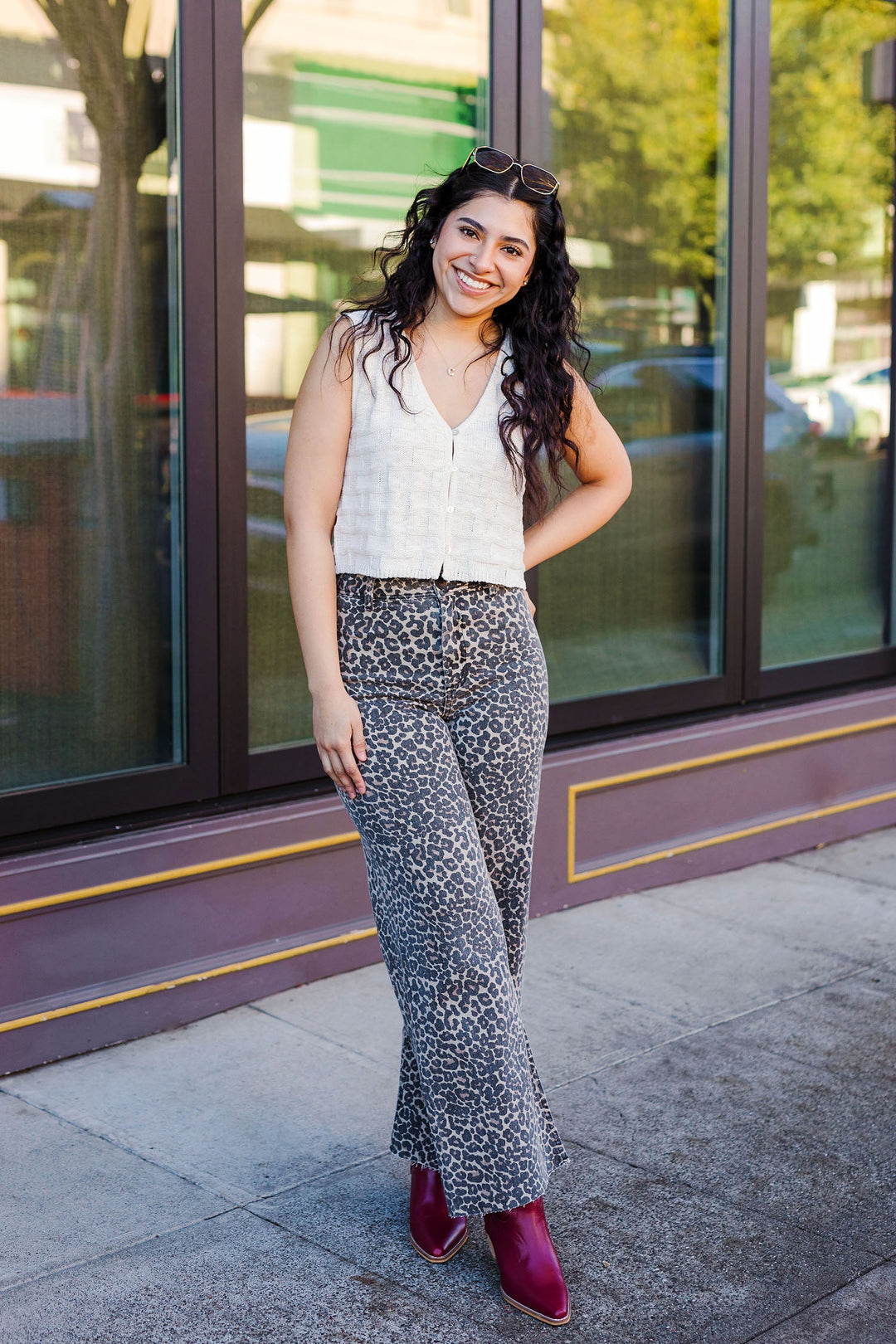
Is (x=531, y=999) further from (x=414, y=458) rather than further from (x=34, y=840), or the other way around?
(x=414, y=458)

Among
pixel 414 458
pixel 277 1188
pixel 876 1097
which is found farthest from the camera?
pixel 876 1097

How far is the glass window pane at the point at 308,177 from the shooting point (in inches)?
166

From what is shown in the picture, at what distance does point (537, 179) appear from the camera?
2658mm

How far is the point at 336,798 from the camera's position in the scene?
4.30 meters

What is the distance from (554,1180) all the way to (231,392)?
217 centimetres

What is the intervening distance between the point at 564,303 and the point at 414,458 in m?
0.43

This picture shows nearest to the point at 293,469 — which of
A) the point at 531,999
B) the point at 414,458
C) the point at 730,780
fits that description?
the point at 414,458

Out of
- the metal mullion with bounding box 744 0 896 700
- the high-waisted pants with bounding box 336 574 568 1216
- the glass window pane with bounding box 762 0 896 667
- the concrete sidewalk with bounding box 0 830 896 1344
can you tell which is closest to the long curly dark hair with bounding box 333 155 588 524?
the high-waisted pants with bounding box 336 574 568 1216

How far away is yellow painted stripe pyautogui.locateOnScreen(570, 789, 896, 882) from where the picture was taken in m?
5.08

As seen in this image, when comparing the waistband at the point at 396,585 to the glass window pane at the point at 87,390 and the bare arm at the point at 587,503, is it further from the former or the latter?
the glass window pane at the point at 87,390

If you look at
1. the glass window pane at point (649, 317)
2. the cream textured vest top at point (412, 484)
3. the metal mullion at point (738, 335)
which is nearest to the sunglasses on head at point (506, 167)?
the cream textured vest top at point (412, 484)

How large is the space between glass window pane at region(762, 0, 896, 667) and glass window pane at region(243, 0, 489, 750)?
64.1 inches

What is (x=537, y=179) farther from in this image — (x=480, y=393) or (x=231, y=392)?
(x=231, y=392)

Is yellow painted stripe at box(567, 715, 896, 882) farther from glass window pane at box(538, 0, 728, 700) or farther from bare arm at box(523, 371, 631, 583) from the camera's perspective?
bare arm at box(523, 371, 631, 583)
